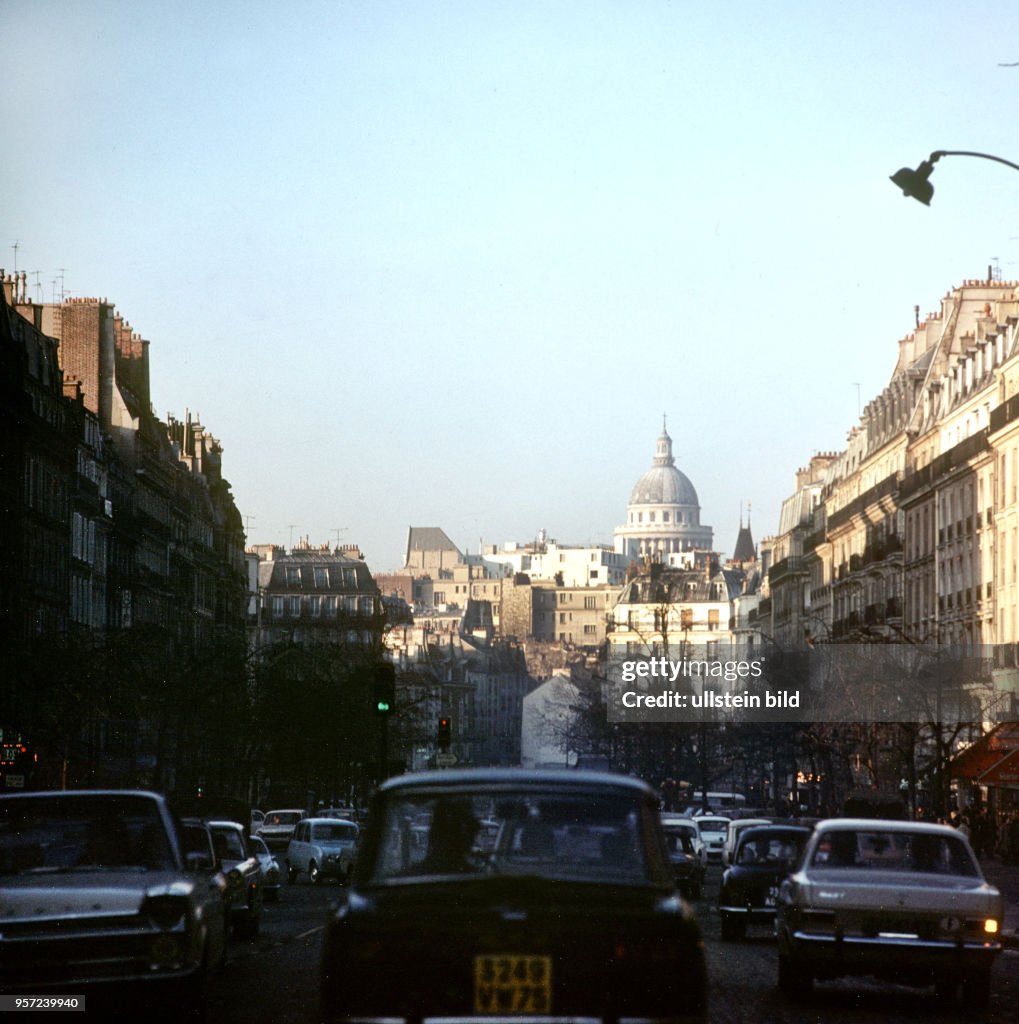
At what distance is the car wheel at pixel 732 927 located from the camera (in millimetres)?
30016

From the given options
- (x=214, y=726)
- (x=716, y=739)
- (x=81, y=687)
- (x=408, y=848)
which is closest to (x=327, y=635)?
(x=716, y=739)

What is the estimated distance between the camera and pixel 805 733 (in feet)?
260

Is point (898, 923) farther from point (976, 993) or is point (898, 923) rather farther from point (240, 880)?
point (240, 880)

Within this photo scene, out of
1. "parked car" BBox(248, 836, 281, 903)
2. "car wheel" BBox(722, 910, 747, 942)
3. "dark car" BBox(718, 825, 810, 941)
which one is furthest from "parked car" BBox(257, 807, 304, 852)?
"car wheel" BBox(722, 910, 747, 942)

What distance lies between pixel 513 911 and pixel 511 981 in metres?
0.35

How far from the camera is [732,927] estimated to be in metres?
30.1

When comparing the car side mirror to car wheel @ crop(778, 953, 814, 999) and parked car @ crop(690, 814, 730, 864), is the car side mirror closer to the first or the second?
car wheel @ crop(778, 953, 814, 999)

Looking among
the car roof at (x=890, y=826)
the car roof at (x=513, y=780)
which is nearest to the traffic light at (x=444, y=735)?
the car roof at (x=890, y=826)

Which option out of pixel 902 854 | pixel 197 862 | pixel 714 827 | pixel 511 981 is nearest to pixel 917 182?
pixel 902 854

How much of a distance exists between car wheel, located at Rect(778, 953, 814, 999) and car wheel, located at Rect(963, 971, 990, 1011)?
123 cm

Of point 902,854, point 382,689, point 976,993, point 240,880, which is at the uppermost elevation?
point 382,689

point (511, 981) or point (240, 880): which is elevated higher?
point (511, 981)

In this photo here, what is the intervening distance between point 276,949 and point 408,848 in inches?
552

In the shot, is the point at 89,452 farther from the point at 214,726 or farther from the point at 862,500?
the point at 862,500
